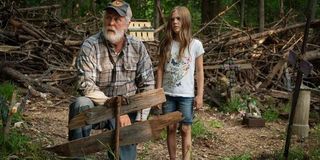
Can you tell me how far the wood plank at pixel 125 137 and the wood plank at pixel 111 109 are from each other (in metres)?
0.12

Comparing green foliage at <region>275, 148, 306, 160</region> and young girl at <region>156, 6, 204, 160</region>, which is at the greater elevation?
young girl at <region>156, 6, 204, 160</region>

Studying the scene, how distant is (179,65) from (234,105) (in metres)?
3.47

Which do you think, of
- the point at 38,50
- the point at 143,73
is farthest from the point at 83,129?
the point at 38,50

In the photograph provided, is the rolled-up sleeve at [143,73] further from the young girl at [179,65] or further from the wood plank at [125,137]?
the wood plank at [125,137]

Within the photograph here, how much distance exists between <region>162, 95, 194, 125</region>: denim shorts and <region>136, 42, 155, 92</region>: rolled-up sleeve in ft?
1.77

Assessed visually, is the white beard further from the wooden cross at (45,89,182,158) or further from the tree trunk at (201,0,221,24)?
the tree trunk at (201,0,221,24)

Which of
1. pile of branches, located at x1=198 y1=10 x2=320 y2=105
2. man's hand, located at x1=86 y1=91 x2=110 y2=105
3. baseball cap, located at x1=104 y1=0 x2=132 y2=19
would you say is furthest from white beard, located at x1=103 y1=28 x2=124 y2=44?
pile of branches, located at x1=198 y1=10 x2=320 y2=105

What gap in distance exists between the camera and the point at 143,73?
13.2 ft

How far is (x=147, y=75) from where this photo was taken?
4.05 meters

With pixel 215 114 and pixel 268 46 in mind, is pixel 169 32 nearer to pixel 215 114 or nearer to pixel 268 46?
pixel 215 114

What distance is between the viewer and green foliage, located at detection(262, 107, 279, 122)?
24.9 feet

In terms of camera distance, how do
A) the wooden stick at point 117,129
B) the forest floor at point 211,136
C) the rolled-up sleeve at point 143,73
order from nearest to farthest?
the wooden stick at point 117,129
the rolled-up sleeve at point 143,73
the forest floor at point 211,136

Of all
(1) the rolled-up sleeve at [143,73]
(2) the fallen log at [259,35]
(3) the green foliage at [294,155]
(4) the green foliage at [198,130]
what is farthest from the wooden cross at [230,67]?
(1) the rolled-up sleeve at [143,73]

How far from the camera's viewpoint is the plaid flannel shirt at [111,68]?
12.2 feet
